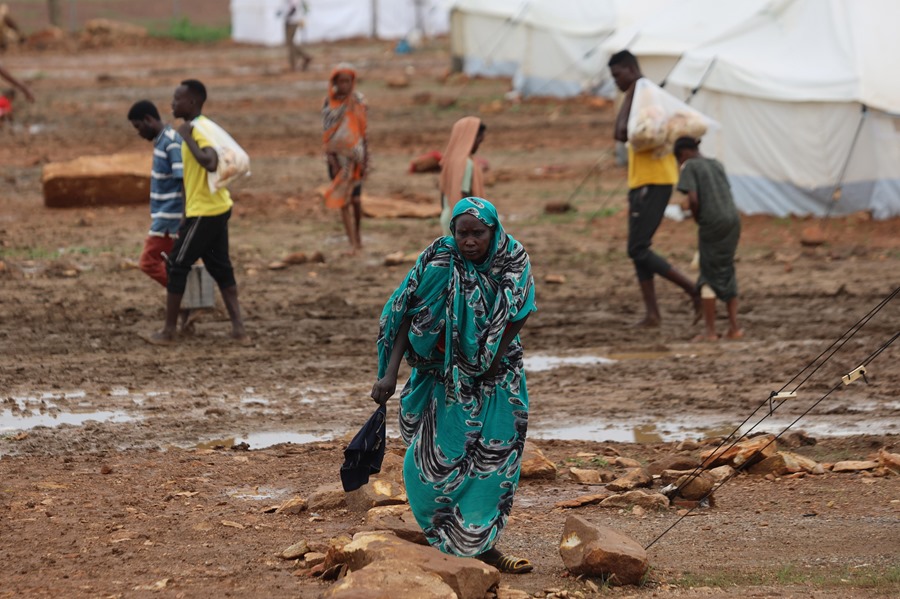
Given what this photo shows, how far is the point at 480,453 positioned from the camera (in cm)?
464

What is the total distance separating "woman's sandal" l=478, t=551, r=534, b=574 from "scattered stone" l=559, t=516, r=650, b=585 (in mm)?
152

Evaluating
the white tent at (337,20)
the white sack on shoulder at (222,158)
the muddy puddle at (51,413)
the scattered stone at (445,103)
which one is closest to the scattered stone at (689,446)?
the muddy puddle at (51,413)

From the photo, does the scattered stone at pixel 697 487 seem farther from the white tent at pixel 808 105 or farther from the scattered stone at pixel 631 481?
the white tent at pixel 808 105

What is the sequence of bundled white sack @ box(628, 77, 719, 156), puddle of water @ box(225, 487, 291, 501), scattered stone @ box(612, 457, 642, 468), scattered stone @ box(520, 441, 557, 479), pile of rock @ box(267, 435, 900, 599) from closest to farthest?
pile of rock @ box(267, 435, 900, 599) < puddle of water @ box(225, 487, 291, 501) < scattered stone @ box(520, 441, 557, 479) < scattered stone @ box(612, 457, 642, 468) < bundled white sack @ box(628, 77, 719, 156)

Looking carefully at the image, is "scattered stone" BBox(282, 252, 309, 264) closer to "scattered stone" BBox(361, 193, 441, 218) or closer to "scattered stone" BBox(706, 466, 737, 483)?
"scattered stone" BBox(361, 193, 441, 218)

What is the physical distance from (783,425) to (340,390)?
2540 millimetres

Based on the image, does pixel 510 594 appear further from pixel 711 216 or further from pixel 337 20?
pixel 337 20

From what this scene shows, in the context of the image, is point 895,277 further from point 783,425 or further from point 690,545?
point 690,545

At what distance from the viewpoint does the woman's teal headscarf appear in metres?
4.55

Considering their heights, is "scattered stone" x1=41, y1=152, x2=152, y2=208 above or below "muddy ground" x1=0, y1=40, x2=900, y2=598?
above

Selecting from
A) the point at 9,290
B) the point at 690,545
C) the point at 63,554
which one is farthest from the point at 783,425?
the point at 9,290

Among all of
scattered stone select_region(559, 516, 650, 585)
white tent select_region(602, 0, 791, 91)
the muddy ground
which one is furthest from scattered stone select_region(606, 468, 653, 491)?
white tent select_region(602, 0, 791, 91)

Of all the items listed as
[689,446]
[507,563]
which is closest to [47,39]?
[689,446]

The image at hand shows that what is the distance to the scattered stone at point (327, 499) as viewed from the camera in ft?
18.1
